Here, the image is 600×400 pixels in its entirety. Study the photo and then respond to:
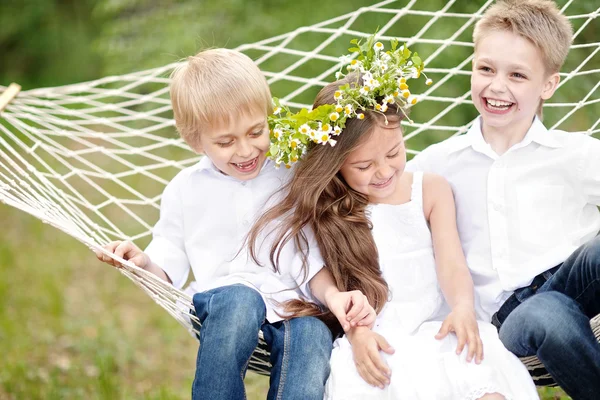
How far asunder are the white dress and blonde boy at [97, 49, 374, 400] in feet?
0.29

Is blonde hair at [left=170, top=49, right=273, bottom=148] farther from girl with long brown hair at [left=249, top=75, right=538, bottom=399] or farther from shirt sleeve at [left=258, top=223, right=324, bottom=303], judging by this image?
shirt sleeve at [left=258, top=223, right=324, bottom=303]

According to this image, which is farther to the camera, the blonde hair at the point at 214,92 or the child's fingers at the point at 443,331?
the blonde hair at the point at 214,92

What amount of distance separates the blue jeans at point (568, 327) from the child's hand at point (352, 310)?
0.28 m

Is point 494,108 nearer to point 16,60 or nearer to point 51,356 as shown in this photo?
point 51,356

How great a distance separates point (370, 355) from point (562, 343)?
A: 1.22 ft

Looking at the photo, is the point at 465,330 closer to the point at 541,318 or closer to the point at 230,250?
the point at 541,318

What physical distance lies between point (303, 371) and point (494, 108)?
778 mm

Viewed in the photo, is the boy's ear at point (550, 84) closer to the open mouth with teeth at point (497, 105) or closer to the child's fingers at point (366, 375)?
the open mouth with teeth at point (497, 105)

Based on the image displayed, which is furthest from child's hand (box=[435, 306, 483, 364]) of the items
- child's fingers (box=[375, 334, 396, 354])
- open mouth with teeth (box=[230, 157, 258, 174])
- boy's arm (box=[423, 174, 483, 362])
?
open mouth with teeth (box=[230, 157, 258, 174])

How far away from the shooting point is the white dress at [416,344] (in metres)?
1.55

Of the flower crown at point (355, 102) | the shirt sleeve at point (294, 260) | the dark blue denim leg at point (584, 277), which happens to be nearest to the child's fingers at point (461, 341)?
the dark blue denim leg at point (584, 277)

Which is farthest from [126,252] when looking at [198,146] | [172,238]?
[198,146]

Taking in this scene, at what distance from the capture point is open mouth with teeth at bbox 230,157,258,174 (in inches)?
73.9

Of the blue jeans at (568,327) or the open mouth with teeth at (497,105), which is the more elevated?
the open mouth with teeth at (497,105)
